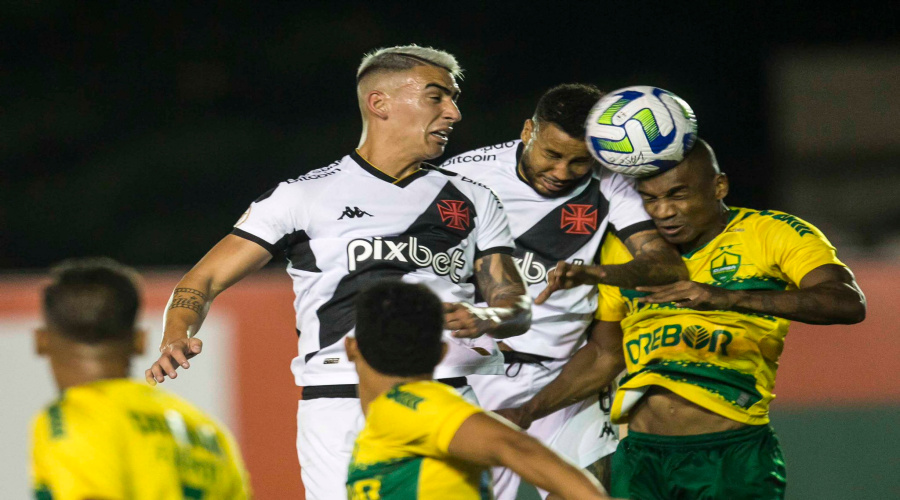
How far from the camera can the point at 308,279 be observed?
3.74 m

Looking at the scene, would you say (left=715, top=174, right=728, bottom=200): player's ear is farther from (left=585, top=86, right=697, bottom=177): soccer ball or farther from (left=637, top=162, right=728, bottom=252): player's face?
(left=585, top=86, right=697, bottom=177): soccer ball

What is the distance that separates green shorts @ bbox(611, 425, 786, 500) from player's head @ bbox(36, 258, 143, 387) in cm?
214

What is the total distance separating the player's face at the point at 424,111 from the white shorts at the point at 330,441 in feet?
3.11

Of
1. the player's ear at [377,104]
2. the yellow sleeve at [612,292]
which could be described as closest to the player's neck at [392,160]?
the player's ear at [377,104]

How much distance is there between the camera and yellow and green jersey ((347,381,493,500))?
8.08 ft

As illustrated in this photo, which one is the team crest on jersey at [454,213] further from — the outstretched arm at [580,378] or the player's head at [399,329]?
the player's head at [399,329]

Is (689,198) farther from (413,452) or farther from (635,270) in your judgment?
(413,452)

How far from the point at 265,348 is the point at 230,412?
41 centimetres

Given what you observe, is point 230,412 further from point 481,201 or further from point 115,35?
point 115,35

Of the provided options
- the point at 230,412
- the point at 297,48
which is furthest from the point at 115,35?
the point at 230,412

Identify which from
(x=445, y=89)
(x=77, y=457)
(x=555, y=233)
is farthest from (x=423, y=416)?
(x=555, y=233)

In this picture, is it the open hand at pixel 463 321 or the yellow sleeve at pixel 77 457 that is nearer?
the yellow sleeve at pixel 77 457

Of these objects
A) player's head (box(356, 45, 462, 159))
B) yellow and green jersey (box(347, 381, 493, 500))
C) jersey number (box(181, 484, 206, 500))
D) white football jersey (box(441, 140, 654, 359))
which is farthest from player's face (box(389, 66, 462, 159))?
jersey number (box(181, 484, 206, 500))

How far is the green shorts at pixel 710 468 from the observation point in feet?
12.0
